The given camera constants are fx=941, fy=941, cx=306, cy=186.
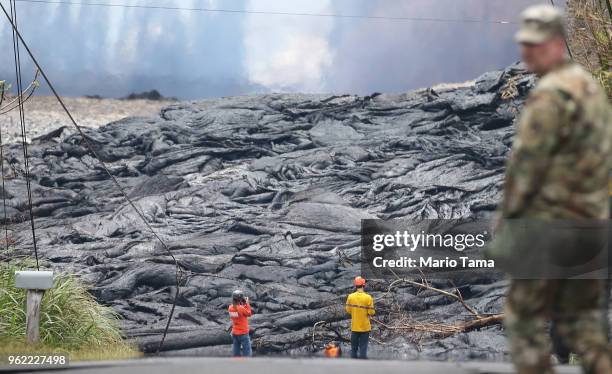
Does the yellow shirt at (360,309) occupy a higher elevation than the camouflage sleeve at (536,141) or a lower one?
lower

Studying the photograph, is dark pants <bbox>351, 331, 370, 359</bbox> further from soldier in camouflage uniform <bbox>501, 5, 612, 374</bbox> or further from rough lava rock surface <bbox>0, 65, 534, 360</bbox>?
soldier in camouflage uniform <bbox>501, 5, 612, 374</bbox>

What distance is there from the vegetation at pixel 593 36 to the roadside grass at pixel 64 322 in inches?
278

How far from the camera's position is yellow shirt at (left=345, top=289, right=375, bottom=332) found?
1273 cm

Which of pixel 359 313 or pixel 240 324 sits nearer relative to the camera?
pixel 359 313

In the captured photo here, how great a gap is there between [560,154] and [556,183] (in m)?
0.11

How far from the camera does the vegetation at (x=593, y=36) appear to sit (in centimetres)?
1216

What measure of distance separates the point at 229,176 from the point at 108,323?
80.8 feet

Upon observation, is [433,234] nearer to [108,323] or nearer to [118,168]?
[118,168]

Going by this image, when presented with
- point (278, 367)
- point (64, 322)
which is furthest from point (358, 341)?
point (278, 367)

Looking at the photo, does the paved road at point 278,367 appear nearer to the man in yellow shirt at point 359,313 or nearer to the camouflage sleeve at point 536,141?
the camouflage sleeve at point 536,141

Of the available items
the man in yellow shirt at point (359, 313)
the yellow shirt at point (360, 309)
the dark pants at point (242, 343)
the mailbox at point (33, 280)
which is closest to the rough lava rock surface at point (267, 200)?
the dark pants at point (242, 343)

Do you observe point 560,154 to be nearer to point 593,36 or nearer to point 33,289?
point 33,289

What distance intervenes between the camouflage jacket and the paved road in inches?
69.8

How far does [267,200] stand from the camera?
36.0 metres
